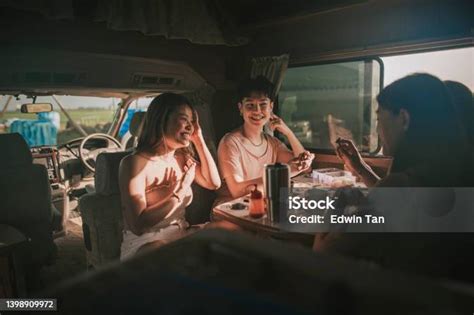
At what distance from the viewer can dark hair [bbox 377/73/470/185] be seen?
4.99 ft

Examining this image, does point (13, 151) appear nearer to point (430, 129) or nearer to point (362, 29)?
point (430, 129)

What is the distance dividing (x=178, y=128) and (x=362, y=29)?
7.51 ft

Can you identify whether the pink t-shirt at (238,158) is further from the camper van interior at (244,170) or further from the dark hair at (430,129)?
the dark hair at (430,129)

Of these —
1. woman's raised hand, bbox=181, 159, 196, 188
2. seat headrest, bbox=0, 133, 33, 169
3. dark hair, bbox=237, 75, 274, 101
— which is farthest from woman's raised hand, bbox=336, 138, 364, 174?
seat headrest, bbox=0, 133, 33, 169

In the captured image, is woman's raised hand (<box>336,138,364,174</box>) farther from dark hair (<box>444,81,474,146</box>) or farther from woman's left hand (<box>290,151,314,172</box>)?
dark hair (<box>444,81,474,146</box>)

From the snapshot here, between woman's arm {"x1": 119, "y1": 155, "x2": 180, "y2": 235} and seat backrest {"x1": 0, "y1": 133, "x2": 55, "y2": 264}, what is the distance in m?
1.54

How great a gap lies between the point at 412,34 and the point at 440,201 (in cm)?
219

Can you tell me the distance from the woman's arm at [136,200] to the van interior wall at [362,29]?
2.55 metres

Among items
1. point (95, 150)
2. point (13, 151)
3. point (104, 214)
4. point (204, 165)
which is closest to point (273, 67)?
point (204, 165)

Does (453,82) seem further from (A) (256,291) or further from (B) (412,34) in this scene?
(A) (256,291)

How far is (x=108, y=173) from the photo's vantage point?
104 inches

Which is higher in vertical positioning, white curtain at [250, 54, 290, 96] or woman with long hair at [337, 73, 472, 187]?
white curtain at [250, 54, 290, 96]

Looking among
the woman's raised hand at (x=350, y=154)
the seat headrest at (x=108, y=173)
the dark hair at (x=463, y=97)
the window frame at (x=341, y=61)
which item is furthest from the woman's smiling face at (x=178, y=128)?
the dark hair at (x=463, y=97)

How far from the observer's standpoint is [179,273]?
687 mm
